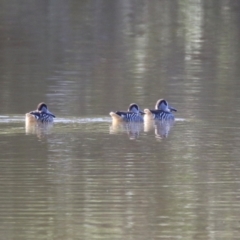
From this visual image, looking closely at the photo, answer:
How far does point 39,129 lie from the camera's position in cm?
1569

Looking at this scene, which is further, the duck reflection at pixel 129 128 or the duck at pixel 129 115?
the duck at pixel 129 115

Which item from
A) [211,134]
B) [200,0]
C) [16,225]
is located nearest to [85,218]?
[16,225]

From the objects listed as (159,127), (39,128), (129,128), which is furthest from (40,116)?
(159,127)

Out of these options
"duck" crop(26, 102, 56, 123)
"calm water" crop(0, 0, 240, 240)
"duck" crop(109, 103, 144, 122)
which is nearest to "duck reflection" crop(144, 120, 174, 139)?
"calm water" crop(0, 0, 240, 240)

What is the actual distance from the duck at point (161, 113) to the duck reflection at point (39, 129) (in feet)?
5.55

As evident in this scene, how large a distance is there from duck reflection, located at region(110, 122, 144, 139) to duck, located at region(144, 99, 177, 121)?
0.89 ft

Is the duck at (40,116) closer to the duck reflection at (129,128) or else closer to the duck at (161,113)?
the duck reflection at (129,128)

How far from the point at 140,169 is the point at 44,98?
6.53 metres

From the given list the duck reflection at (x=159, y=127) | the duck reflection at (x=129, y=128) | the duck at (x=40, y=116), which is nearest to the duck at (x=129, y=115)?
the duck reflection at (x=129, y=128)

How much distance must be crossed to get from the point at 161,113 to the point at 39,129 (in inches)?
81.5

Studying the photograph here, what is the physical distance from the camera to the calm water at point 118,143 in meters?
10.2

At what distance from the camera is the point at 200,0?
1672 inches

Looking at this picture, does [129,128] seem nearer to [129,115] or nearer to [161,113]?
[129,115]

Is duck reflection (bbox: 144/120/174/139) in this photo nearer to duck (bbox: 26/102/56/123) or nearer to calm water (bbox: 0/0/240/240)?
calm water (bbox: 0/0/240/240)
